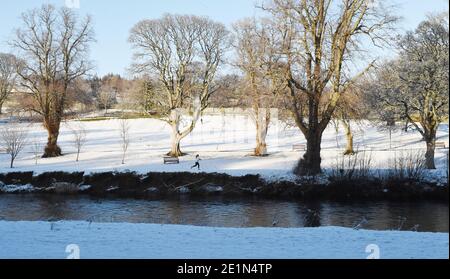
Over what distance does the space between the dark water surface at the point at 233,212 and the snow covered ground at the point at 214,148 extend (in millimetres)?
4573

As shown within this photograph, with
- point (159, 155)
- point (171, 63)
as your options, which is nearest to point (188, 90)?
point (171, 63)

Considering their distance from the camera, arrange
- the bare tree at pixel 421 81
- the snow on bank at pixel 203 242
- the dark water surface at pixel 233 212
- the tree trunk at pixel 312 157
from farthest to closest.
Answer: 1. the tree trunk at pixel 312 157
2. the bare tree at pixel 421 81
3. the dark water surface at pixel 233 212
4. the snow on bank at pixel 203 242

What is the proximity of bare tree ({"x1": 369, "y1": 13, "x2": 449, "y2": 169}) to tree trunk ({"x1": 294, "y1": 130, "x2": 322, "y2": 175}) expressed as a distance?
16.3ft

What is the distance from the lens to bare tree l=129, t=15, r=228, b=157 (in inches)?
1447

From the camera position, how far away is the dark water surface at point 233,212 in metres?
17.7

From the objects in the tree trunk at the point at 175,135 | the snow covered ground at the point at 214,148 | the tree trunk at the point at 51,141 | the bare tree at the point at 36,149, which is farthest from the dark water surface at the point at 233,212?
the tree trunk at the point at 175,135

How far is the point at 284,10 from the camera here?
86.5ft

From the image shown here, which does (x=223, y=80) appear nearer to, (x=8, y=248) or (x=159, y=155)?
(x=159, y=155)

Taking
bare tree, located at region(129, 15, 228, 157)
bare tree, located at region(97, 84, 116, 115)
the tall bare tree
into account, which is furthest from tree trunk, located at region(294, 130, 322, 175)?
bare tree, located at region(97, 84, 116, 115)

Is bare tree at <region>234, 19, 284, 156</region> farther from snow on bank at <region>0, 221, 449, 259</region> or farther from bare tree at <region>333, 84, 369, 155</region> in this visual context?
snow on bank at <region>0, 221, 449, 259</region>

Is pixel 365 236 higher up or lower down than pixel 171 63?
lower down

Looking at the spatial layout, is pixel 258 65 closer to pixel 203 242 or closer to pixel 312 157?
pixel 312 157

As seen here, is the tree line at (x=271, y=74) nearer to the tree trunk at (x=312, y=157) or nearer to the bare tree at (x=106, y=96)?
the tree trunk at (x=312, y=157)
